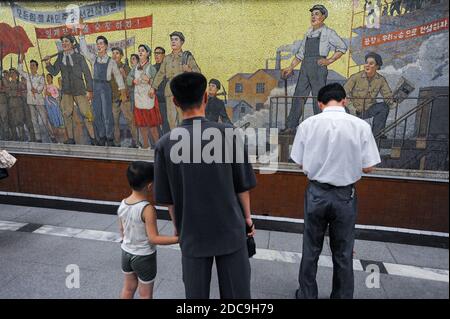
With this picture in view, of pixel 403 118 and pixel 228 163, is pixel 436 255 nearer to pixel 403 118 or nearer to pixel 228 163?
pixel 403 118

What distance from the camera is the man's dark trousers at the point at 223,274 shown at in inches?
78.1

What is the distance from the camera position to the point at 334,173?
97.9 inches

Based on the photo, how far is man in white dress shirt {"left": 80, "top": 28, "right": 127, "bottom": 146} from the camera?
14.8 ft

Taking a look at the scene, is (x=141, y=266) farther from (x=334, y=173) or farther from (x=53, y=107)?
(x=53, y=107)

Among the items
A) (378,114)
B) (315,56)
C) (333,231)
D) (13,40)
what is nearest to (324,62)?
(315,56)

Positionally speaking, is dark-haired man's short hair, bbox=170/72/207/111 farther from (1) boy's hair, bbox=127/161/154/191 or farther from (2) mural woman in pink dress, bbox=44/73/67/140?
(2) mural woman in pink dress, bbox=44/73/67/140

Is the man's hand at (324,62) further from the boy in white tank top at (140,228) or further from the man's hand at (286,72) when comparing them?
the boy in white tank top at (140,228)

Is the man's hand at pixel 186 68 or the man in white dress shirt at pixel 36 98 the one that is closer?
the man's hand at pixel 186 68

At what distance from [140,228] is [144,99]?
2.60m

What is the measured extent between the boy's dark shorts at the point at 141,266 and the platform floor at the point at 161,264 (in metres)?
0.61

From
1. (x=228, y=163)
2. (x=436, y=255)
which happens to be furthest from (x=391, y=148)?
(x=228, y=163)

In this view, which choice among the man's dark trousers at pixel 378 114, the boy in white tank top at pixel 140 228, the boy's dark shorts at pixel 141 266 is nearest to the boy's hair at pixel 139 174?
the boy in white tank top at pixel 140 228

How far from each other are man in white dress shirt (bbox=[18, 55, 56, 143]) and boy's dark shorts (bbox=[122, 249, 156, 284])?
330 centimetres

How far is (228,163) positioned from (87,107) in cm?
351
